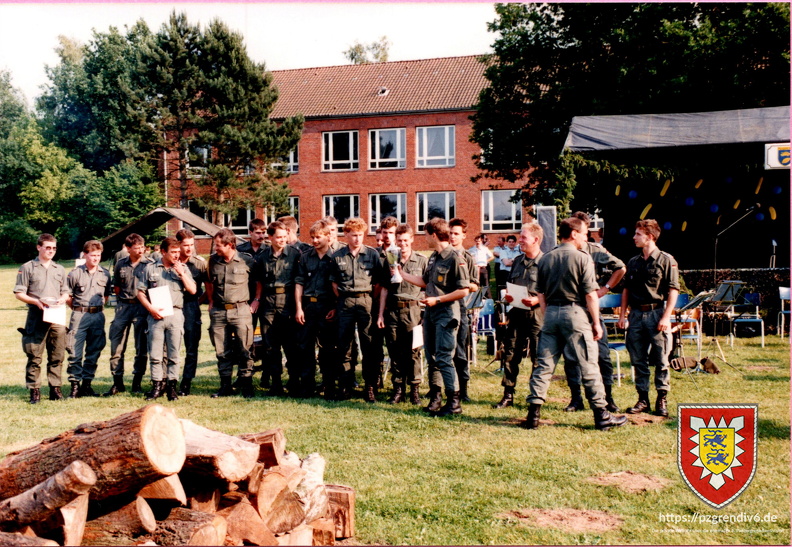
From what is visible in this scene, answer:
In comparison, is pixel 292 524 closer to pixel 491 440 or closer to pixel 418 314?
pixel 491 440

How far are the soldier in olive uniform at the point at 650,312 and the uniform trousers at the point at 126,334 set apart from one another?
18.4ft

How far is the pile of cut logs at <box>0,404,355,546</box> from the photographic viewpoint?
3.46m

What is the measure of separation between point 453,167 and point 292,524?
31.8m

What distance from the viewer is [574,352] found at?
6.49m

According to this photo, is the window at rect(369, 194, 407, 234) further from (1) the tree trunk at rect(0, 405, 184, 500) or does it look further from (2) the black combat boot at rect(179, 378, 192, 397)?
(1) the tree trunk at rect(0, 405, 184, 500)

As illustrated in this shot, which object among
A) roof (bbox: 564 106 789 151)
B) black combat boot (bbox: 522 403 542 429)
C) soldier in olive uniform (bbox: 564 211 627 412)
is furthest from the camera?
roof (bbox: 564 106 789 151)

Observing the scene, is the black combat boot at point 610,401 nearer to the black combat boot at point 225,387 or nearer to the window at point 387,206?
the black combat boot at point 225,387

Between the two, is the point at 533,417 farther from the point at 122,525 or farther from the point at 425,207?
the point at 425,207

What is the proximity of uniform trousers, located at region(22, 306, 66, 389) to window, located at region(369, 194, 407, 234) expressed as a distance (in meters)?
27.5

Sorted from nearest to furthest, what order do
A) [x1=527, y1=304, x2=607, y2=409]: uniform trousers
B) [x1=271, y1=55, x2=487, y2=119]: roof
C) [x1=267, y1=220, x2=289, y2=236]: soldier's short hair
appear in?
[x1=527, y1=304, x2=607, y2=409]: uniform trousers, [x1=267, y1=220, x2=289, y2=236]: soldier's short hair, [x1=271, y1=55, x2=487, y2=119]: roof

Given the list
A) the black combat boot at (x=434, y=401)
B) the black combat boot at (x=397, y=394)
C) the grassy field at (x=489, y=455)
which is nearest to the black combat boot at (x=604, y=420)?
the grassy field at (x=489, y=455)

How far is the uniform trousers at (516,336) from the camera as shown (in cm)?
765

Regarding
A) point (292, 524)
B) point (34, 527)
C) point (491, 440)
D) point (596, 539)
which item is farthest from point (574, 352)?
point (34, 527)

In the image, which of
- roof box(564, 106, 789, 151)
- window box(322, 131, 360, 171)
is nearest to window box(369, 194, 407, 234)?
window box(322, 131, 360, 171)
